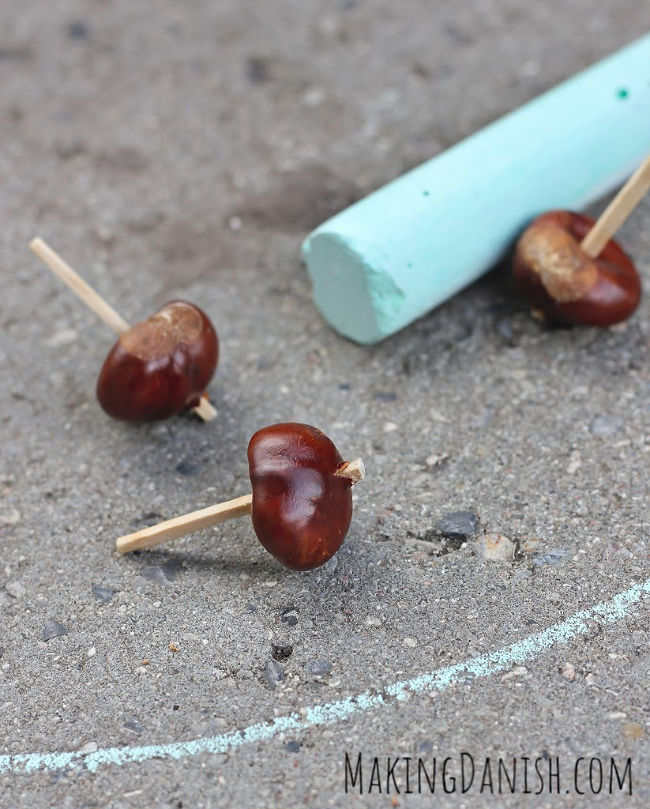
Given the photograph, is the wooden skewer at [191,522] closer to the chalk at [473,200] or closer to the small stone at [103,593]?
the small stone at [103,593]

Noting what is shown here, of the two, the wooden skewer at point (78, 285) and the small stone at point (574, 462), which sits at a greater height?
the wooden skewer at point (78, 285)

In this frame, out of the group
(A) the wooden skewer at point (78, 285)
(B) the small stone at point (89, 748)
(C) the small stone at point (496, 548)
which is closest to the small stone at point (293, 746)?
(B) the small stone at point (89, 748)

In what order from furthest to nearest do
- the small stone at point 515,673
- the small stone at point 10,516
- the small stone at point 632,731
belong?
the small stone at point 10,516
the small stone at point 515,673
the small stone at point 632,731

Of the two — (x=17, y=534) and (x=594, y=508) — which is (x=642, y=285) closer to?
(x=594, y=508)

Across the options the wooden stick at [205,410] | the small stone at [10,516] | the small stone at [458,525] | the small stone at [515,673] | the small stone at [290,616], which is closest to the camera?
the small stone at [515,673]

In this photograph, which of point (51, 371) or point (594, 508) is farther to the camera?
point (51, 371)

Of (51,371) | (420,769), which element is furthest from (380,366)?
(420,769)

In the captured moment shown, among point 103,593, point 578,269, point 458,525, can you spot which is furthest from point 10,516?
point 578,269

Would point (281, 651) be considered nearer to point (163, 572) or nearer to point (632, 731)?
point (163, 572)

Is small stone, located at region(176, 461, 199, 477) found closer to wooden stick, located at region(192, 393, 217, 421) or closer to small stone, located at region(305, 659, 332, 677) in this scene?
wooden stick, located at region(192, 393, 217, 421)
